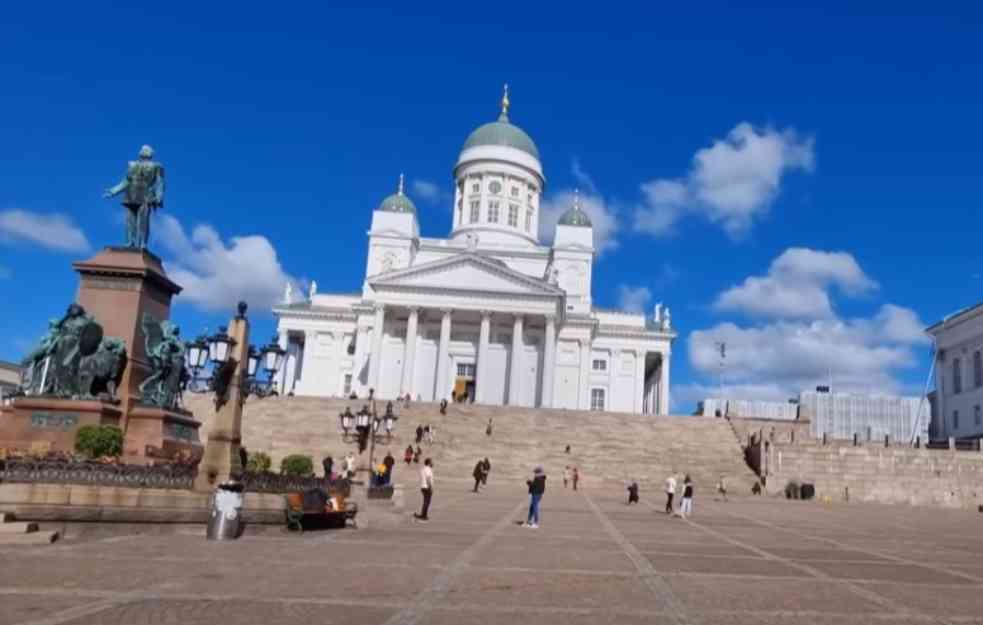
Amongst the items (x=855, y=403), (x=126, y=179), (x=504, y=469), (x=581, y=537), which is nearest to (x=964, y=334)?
(x=855, y=403)

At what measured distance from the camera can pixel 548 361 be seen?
64.1 m

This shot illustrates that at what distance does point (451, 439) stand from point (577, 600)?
35749 millimetres

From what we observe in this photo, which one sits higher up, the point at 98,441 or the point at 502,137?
the point at 502,137

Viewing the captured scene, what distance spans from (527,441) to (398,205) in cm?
4279

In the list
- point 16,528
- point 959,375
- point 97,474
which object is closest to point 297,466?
point 97,474

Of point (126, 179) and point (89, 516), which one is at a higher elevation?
point (126, 179)

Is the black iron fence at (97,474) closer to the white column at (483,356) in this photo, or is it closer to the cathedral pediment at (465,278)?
the white column at (483,356)

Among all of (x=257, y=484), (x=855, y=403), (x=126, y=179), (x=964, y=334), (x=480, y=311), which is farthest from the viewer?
(x=855, y=403)

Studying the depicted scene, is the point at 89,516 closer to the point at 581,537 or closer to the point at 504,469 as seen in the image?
the point at 581,537

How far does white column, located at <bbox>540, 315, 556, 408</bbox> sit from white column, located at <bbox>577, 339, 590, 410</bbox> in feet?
18.4

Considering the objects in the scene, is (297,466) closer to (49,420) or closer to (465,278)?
(49,420)

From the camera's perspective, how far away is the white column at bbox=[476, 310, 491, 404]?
211ft

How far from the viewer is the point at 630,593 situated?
9.30m

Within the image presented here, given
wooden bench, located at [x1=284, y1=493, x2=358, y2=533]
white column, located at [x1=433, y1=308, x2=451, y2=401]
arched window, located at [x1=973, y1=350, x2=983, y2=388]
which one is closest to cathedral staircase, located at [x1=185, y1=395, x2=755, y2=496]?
white column, located at [x1=433, y1=308, x2=451, y2=401]
